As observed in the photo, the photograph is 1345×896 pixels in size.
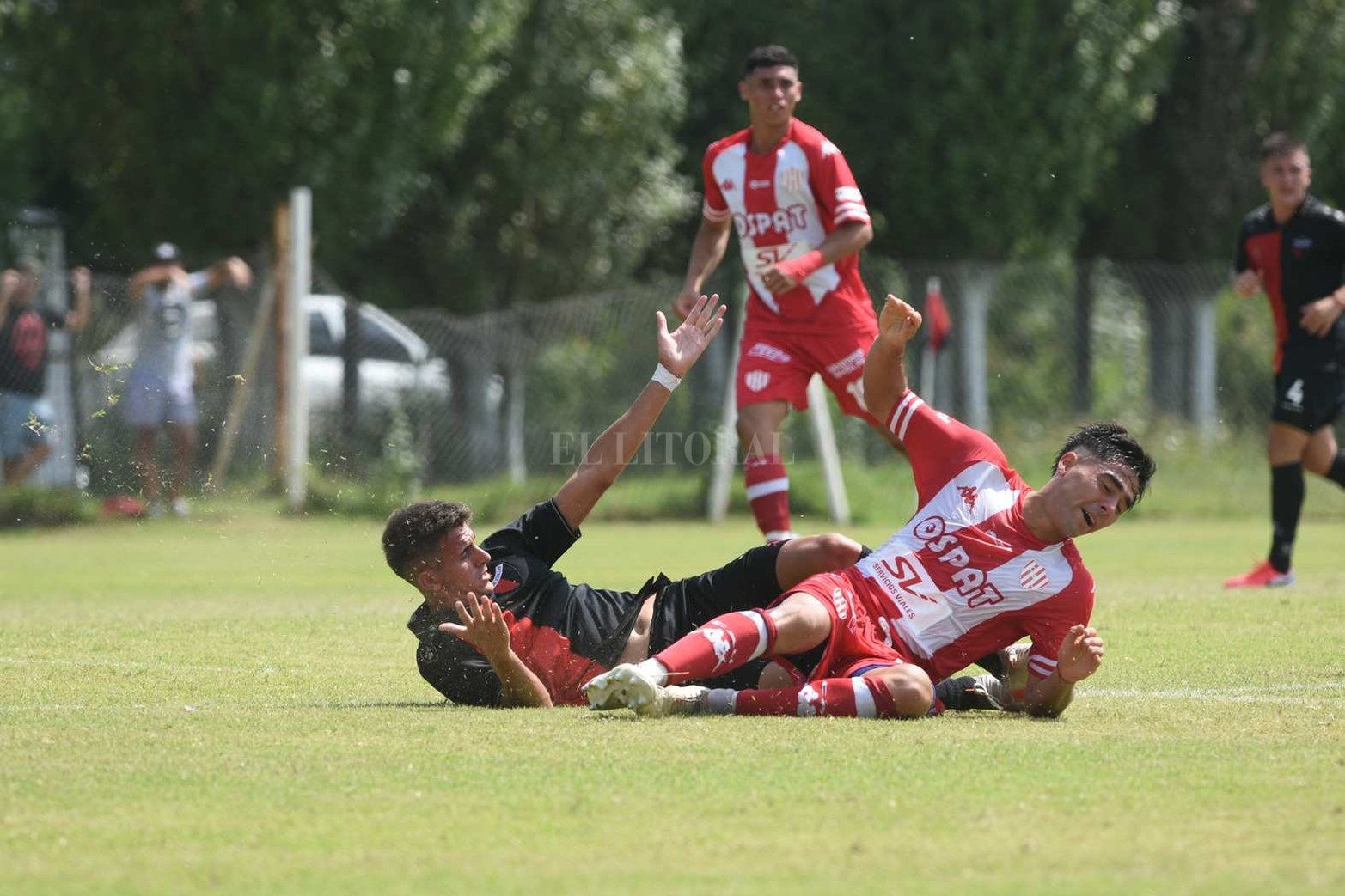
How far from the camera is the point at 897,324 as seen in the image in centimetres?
689

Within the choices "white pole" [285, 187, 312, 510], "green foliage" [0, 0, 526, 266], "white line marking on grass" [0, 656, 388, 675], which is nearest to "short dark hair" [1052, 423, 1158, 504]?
"white line marking on grass" [0, 656, 388, 675]

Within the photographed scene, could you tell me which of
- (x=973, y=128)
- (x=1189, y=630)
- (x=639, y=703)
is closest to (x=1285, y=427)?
(x=1189, y=630)

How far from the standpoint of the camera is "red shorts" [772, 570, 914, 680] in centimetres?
650

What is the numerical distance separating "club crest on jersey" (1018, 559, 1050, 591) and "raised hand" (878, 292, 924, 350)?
95 centimetres

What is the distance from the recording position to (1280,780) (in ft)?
17.1

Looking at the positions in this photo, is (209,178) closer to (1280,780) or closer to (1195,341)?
(1195,341)

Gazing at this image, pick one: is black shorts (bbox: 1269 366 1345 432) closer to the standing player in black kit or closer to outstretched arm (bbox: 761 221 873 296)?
the standing player in black kit

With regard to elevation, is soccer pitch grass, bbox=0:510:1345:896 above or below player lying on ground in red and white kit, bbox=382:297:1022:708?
below

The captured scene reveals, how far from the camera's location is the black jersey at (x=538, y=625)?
21.6 ft

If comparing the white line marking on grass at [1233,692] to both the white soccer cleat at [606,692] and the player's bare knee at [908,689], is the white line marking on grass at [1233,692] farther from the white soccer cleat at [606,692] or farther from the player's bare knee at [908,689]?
the white soccer cleat at [606,692]

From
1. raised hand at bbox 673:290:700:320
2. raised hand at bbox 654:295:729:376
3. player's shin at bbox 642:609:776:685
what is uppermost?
raised hand at bbox 673:290:700:320

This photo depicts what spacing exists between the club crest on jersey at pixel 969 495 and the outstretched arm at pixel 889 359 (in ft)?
1.47

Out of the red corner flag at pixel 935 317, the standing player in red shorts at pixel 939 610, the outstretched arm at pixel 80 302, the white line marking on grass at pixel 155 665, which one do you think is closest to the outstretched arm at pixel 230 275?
the outstretched arm at pixel 80 302

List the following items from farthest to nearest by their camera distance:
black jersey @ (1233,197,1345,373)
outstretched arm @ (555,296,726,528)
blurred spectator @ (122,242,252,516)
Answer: blurred spectator @ (122,242,252,516) < black jersey @ (1233,197,1345,373) < outstretched arm @ (555,296,726,528)
